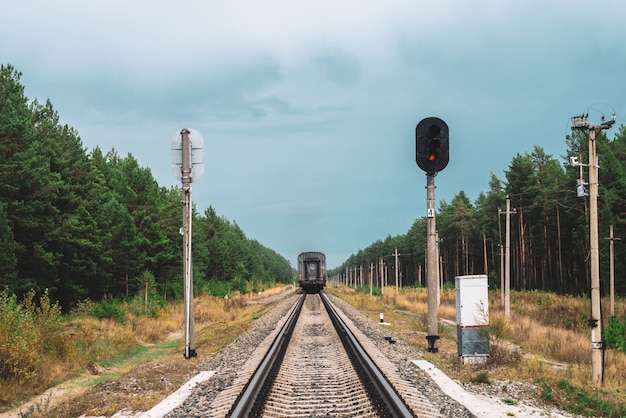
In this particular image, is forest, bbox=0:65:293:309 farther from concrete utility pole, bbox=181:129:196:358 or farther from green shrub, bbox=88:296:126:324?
concrete utility pole, bbox=181:129:196:358

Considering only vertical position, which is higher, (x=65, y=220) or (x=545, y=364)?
(x=65, y=220)

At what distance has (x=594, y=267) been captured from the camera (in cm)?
1191

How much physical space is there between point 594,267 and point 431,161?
171 inches

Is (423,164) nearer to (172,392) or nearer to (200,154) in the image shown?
(200,154)

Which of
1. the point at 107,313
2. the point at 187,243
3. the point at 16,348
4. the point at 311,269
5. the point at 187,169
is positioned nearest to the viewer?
the point at 16,348

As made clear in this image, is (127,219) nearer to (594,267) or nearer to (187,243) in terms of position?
(187,243)

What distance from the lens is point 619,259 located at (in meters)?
45.3

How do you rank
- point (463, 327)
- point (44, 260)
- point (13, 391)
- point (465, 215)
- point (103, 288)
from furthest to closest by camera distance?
point (465, 215) < point (103, 288) < point (44, 260) < point (463, 327) < point (13, 391)

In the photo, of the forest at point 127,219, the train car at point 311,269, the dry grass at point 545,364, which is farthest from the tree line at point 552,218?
the dry grass at point 545,364

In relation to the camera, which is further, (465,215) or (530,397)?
(465,215)

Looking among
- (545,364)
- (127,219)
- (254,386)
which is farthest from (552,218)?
(254,386)

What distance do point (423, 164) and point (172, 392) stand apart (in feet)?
24.2

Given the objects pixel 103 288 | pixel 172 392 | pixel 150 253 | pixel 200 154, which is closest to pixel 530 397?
pixel 172 392

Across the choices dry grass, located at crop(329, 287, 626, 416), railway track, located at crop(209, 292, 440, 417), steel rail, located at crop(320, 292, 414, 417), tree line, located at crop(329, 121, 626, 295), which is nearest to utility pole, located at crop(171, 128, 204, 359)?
railway track, located at crop(209, 292, 440, 417)
